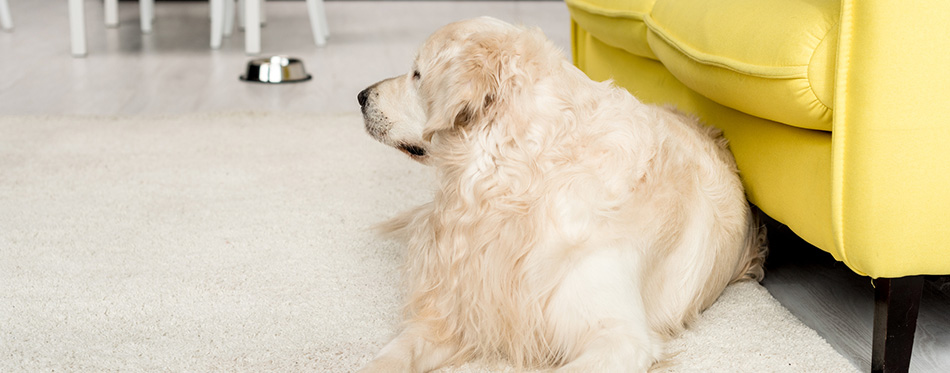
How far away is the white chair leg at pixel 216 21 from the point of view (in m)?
4.56

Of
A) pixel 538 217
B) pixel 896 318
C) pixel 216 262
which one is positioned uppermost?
pixel 538 217

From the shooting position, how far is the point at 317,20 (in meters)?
4.80

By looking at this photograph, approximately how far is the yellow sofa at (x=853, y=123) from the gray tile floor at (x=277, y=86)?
23cm

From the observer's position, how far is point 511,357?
1.25 meters

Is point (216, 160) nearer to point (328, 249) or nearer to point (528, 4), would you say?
point (328, 249)

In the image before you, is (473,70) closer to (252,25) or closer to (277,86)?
(277,86)

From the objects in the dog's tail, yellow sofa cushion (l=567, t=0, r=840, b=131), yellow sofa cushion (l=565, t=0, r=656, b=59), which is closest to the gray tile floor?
the dog's tail

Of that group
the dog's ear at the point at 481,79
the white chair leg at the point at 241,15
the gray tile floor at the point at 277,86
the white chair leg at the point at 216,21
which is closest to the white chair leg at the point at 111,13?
the gray tile floor at the point at 277,86

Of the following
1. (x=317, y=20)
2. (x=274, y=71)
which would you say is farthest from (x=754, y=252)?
(x=317, y=20)

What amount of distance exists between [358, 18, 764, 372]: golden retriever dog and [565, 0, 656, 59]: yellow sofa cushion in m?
0.60

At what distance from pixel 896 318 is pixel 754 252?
0.44m

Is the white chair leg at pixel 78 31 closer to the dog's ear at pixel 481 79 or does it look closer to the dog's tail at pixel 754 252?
the dog's ear at pixel 481 79

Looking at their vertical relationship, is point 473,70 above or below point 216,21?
above

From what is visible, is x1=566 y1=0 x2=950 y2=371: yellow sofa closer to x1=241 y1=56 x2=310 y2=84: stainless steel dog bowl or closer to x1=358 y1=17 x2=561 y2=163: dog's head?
x1=358 y1=17 x2=561 y2=163: dog's head
